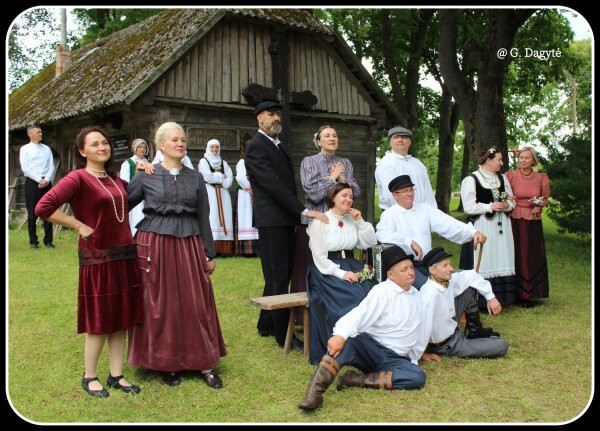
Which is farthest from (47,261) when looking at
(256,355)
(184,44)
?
(256,355)

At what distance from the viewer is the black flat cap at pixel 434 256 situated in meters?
4.48

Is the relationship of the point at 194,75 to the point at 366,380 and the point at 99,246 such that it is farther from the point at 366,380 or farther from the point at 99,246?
the point at 366,380

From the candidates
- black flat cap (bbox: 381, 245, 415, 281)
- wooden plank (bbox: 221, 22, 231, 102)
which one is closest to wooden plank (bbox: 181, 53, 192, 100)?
wooden plank (bbox: 221, 22, 231, 102)

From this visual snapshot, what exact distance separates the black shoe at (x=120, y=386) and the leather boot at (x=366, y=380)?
1.31 meters

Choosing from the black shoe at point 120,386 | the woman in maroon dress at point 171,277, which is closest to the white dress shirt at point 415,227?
the woman in maroon dress at point 171,277

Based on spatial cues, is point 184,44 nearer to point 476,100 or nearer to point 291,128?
point 291,128

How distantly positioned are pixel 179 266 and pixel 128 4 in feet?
6.26

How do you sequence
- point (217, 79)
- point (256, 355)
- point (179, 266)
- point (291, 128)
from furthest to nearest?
point (291, 128), point (217, 79), point (256, 355), point (179, 266)

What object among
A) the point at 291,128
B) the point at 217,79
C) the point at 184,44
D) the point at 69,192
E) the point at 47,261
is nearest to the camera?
the point at 69,192

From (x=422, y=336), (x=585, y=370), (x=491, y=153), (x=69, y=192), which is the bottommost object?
(x=585, y=370)

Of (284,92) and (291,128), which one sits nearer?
(284,92)

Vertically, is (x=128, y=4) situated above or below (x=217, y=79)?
below

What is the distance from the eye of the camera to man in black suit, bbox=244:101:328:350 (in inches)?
187

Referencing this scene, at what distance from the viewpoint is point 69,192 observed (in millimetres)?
3611
